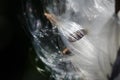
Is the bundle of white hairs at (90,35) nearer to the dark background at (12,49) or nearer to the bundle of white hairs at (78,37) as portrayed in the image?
the bundle of white hairs at (78,37)

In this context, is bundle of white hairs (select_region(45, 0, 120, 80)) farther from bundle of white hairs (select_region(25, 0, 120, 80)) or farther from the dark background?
the dark background

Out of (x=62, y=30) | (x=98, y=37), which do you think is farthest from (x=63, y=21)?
(x=98, y=37)

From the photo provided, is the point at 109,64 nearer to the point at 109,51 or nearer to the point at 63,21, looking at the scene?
the point at 109,51

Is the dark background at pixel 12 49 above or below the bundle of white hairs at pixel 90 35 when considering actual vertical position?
above

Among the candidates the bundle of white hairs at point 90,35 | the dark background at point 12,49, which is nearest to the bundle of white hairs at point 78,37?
the bundle of white hairs at point 90,35

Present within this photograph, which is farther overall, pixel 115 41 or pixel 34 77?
pixel 34 77

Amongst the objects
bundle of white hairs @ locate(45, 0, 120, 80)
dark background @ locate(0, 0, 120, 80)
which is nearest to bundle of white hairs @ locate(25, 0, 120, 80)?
bundle of white hairs @ locate(45, 0, 120, 80)

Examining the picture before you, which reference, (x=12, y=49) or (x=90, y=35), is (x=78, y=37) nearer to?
(x=90, y=35)
